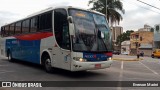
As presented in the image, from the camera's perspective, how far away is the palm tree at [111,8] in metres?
47.3

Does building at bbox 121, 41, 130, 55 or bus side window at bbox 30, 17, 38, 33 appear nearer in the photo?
bus side window at bbox 30, 17, 38, 33

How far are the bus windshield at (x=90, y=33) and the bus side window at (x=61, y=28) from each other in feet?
1.45

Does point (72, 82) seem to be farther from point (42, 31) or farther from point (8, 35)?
point (8, 35)

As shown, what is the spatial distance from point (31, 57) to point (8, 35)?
610cm

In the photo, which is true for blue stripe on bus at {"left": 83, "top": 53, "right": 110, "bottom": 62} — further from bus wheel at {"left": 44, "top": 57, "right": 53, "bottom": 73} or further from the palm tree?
the palm tree

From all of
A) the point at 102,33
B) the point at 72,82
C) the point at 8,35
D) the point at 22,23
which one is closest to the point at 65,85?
the point at 72,82

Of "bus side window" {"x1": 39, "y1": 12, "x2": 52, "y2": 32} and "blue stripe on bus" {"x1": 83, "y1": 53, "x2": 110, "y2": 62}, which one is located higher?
"bus side window" {"x1": 39, "y1": 12, "x2": 52, "y2": 32}

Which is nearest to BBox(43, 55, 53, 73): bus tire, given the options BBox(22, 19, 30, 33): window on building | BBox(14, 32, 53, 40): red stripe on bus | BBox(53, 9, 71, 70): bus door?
BBox(53, 9, 71, 70): bus door

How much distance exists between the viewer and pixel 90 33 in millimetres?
12211

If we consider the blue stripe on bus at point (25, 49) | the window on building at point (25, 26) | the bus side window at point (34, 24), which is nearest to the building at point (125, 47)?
the blue stripe on bus at point (25, 49)

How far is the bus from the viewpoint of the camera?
1173cm

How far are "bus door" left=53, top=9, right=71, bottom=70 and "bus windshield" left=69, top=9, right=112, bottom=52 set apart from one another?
0.46 meters

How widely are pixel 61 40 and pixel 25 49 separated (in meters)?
5.44

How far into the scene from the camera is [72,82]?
1120 centimetres
